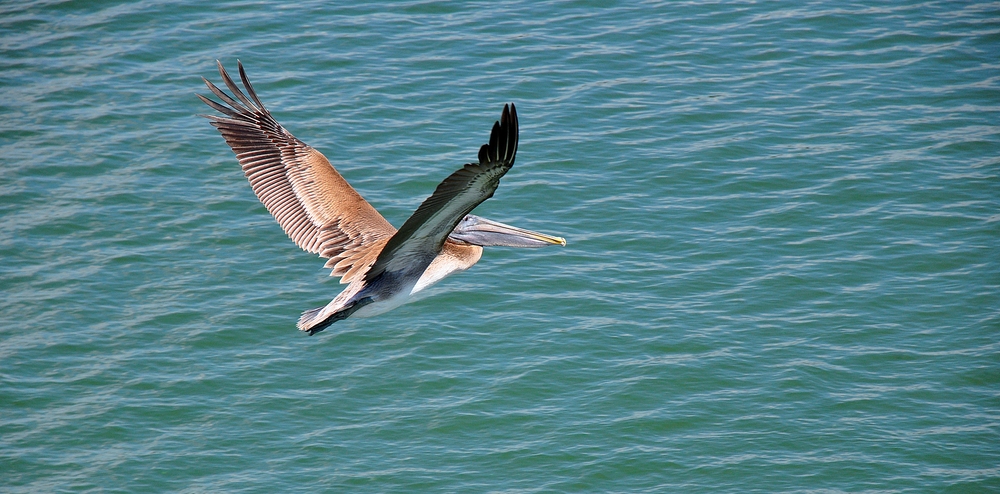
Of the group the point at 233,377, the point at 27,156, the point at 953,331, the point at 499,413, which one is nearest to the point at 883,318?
the point at 953,331

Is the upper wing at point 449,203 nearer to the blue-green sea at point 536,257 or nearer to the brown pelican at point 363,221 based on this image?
the brown pelican at point 363,221

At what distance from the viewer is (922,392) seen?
9812 millimetres

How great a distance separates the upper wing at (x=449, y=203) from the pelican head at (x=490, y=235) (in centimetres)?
36

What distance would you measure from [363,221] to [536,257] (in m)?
3.92

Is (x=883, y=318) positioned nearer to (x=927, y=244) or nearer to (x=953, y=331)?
(x=953, y=331)

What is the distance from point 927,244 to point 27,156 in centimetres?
1029

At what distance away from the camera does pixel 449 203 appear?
630cm

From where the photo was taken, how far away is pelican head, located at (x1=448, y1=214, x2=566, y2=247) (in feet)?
25.1

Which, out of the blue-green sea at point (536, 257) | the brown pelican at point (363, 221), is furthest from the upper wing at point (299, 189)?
the blue-green sea at point (536, 257)

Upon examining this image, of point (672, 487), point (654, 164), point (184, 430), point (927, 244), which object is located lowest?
point (672, 487)

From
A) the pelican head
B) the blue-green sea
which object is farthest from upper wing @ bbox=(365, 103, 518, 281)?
the blue-green sea

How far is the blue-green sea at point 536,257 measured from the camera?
31.2 ft

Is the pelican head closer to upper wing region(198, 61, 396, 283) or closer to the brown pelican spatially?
the brown pelican

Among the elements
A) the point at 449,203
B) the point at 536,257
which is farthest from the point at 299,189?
the point at 536,257
